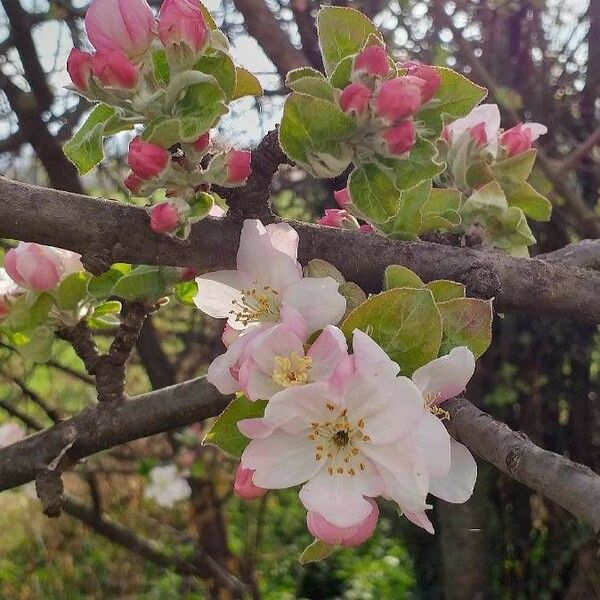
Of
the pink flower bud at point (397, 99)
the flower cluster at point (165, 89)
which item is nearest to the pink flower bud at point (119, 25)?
the flower cluster at point (165, 89)

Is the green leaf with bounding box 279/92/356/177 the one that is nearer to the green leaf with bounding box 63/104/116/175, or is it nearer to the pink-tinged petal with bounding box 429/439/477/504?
the green leaf with bounding box 63/104/116/175

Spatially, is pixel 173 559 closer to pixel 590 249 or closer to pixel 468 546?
pixel 468 546

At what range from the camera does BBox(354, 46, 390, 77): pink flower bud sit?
2.14ft

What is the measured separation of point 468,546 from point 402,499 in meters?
2.00

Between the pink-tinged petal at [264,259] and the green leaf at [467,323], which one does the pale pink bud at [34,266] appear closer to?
the pink-tinged petal at [264,259]

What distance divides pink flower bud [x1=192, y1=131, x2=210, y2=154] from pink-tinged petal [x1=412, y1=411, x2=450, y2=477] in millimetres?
314

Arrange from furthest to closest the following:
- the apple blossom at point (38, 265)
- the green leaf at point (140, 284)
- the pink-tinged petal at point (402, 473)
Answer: the apple blossom at point (38, 265) < the green leaf at point (140, 284) < the pink-tinged petal at point (402, 473)

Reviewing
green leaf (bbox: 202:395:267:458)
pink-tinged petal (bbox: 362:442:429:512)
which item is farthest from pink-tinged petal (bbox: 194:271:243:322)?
pink-tinged petal (bbox: 362:442:429:512)

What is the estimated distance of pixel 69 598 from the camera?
3.77 metres

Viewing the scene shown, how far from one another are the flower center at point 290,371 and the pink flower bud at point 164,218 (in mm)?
162

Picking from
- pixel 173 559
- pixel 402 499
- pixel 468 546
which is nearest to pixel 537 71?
pixel 468 546

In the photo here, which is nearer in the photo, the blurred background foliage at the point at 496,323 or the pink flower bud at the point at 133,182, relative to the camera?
the pink flower bud at the point at 133,182

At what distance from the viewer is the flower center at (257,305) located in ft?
2.34

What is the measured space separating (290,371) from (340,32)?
14.1 inches
